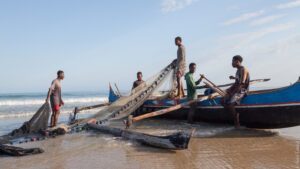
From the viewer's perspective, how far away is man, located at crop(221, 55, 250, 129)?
563cm

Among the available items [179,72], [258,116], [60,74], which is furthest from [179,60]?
[60,74]

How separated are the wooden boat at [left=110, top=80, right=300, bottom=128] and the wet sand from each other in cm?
37

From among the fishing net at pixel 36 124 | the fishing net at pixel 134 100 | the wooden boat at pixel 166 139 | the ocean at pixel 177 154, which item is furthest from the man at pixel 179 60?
the fishing net at pixel 36 124

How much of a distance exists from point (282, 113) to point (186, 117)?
123 inches

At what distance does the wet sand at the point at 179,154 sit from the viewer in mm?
3562

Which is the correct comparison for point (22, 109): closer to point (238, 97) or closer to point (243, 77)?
point (238, 97)

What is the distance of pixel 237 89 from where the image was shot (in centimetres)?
569

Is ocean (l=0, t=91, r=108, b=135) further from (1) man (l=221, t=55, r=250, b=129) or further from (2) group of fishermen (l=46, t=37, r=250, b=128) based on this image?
(1) man (l=221, t=55, r=250, b=129)

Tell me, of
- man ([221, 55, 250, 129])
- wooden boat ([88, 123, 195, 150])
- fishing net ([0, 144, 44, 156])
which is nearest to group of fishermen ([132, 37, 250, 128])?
man ([221, 55, 250, 129])

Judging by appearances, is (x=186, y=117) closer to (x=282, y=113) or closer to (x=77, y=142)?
(x=282, y=113)

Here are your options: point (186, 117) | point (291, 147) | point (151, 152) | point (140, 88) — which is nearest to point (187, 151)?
point (151, 152)

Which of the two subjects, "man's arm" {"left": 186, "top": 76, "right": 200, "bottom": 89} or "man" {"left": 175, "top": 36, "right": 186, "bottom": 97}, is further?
"man" {"left": 175, "top": 36, "right": 186, "bottom": 97}

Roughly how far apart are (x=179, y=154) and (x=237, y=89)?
8.79 ft

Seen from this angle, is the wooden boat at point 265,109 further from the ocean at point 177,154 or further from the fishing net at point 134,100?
the fishing net at point 134,100
